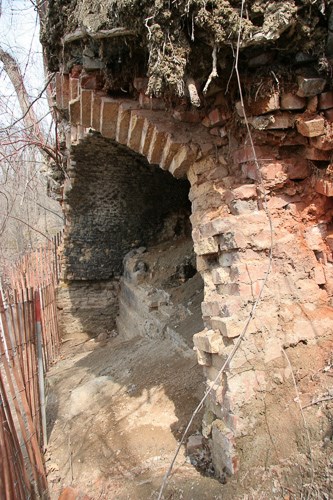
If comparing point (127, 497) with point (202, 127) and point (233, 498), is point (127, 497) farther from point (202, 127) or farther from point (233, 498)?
point (202, 127)

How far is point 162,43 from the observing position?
1785 mm

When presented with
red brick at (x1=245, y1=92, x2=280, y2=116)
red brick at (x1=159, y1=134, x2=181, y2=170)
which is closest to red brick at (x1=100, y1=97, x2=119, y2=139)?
red brick at (x1=159, y1=134, x2=181, y2=170)

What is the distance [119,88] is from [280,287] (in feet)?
5.83

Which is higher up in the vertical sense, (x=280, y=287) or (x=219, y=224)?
(x=219, y=224)

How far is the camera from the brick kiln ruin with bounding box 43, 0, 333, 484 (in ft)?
5.77

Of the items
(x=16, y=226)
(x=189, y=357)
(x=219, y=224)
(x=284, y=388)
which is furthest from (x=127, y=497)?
(x=16, y=226)

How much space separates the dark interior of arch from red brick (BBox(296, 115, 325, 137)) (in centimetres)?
342

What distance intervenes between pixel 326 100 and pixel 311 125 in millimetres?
160

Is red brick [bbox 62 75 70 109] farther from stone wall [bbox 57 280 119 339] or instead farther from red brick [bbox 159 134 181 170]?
stone wall [bbox 57 280 119 339]

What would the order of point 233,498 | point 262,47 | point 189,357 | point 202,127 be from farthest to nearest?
point 189,357, point 202,127, point 262,47, point 233,498

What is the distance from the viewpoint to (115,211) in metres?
6.15

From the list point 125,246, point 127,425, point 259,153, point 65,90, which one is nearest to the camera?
point 259,153

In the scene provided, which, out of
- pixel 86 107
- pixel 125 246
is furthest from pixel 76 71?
pixel 125 246

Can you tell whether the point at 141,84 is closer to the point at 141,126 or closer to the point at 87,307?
the point at 141,126
